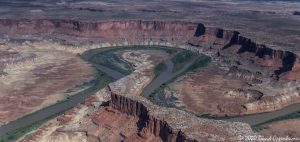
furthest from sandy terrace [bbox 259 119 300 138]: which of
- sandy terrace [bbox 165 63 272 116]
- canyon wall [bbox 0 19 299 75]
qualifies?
canyon wall [bbox 0 19 299 75]

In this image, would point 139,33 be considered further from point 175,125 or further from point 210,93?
point 175,125

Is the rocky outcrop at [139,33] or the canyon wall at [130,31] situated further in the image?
the canyon wall at [130,31]

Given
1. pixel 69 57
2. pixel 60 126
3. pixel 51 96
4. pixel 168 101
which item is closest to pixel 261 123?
pixel 168 101

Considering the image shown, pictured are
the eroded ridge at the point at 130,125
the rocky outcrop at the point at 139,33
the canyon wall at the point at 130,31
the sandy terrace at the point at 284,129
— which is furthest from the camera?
the canyon wall at the point at 130,31

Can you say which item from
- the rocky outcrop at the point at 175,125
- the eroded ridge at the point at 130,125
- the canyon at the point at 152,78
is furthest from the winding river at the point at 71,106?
the rocky outcrop at the point at 175,125

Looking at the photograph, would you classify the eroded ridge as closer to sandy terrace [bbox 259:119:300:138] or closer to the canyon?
the canyon

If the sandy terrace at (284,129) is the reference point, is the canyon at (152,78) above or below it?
above

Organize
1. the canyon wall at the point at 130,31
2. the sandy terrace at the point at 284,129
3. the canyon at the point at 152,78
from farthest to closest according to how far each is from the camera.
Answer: the canyon wall at the point at 130,31 → the sandy terrace at the point at 284,129 → the canyon at the point at 152,78

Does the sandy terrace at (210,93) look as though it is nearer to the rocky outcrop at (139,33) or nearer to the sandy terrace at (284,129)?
the sandy terrace at (284,129)

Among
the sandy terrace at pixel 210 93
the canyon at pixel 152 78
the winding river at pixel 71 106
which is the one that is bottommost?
the winding river at pixel 71 106
